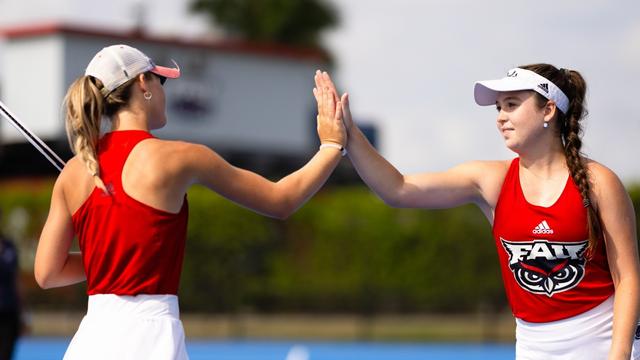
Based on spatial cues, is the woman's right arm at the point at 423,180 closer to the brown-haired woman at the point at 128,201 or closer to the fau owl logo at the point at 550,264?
the fau owl logo at the point at 550,264

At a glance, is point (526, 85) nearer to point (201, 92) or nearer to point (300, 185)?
point (300, 185)

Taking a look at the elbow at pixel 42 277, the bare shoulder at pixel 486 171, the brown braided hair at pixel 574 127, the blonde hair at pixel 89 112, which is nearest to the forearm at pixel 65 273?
the elbow at pixel 42 277

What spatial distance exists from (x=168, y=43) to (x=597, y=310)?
37551mm

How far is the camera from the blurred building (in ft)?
135

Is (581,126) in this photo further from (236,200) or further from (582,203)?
(236,200)

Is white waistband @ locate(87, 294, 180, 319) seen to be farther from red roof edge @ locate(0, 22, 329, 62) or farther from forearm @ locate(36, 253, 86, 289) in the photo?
red roof edge @ locate(0, 22, 329, 62)

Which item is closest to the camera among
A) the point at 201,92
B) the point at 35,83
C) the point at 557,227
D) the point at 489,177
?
the point at 557,227

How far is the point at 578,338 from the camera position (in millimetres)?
5594

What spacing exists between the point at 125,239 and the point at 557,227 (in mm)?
1848

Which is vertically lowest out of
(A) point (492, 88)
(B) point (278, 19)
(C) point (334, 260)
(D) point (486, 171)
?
(C) point (334, 260)

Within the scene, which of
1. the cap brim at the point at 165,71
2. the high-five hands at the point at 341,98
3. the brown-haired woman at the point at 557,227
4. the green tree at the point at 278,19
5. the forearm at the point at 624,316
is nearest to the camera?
the cap brim at the point at 165,71

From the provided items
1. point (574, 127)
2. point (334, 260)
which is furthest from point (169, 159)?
point (334, 260)

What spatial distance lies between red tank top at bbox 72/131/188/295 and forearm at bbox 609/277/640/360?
72.2 inches

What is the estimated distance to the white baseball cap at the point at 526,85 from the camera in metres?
5.72
